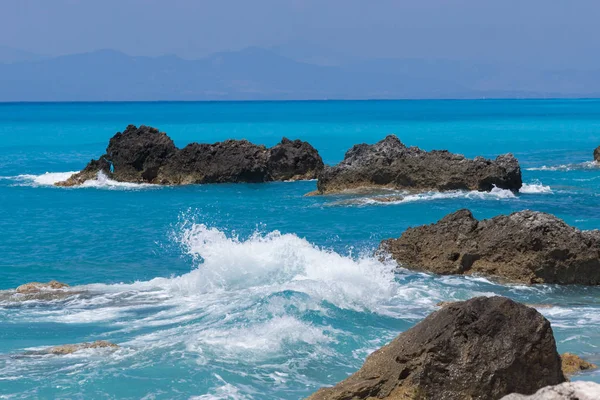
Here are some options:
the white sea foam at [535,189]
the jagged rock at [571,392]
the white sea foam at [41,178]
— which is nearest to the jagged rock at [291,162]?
the white sea foam at [535,189]

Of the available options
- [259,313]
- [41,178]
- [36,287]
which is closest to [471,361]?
[259,313]

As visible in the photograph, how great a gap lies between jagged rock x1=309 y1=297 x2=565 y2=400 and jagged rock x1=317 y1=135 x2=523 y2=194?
26.8 m

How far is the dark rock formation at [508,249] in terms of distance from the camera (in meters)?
18.5

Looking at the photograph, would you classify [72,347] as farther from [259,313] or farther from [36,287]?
[36,287]

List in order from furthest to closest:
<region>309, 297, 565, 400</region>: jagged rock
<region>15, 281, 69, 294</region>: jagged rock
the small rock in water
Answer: the small rock in water
<region>15, 281, 69, 294</region>: jagged rock
<region>309, 297, 565, 400</region>: jagged rock

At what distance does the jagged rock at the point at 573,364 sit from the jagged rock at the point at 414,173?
24.6 metres

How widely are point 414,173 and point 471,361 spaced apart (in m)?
27.6

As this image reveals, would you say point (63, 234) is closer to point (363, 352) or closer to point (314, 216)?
point (314, 216)

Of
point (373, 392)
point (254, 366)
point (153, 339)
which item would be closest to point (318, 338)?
point (254, 366)

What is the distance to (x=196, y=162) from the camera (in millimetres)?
44156

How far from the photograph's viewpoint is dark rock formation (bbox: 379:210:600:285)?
18.5m

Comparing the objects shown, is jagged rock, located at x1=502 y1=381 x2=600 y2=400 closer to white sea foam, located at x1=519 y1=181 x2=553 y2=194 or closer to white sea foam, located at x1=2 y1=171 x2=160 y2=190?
white sea foam, located at x1=519 y1=181 x2=553 y2=194

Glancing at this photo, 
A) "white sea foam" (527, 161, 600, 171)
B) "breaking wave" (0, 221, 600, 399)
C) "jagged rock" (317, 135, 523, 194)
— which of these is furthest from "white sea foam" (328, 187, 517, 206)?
"white sea foam" (527, 161, 600, 171)

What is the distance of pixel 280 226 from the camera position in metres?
29.6
